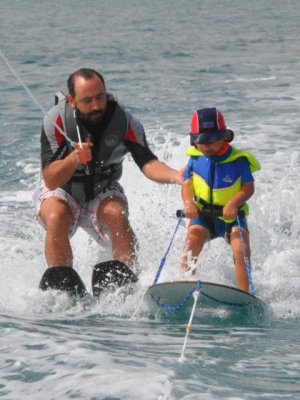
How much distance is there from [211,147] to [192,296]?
1.11 meters

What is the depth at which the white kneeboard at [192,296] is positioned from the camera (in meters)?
5.57

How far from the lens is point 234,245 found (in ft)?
20.8

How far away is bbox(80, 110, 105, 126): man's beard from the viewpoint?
611 cm

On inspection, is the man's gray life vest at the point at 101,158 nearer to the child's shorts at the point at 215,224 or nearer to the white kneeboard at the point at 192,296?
the child's shorts at the point at 215,224

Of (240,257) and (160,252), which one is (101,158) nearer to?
(240,257)

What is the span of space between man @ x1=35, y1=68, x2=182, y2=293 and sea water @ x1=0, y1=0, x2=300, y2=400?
11.3 inches

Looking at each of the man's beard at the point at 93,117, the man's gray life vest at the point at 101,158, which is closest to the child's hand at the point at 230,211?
the man's gray life vest at the point at 101,158

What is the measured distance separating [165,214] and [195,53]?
13.1 m

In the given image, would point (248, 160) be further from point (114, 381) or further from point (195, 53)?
point (195, 53)

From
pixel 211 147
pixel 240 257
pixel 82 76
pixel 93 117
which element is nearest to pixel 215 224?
pixel 240 257

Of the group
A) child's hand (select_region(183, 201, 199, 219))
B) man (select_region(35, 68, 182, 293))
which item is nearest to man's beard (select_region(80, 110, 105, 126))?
man (select_region(35, 68, 182, 293))

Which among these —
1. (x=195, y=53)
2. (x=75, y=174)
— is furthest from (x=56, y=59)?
(x=75, y=174)

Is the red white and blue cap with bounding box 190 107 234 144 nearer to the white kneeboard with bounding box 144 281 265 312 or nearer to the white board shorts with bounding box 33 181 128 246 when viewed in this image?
the white board shorts with bounding box 33 181 128 246

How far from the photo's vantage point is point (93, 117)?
614cm
